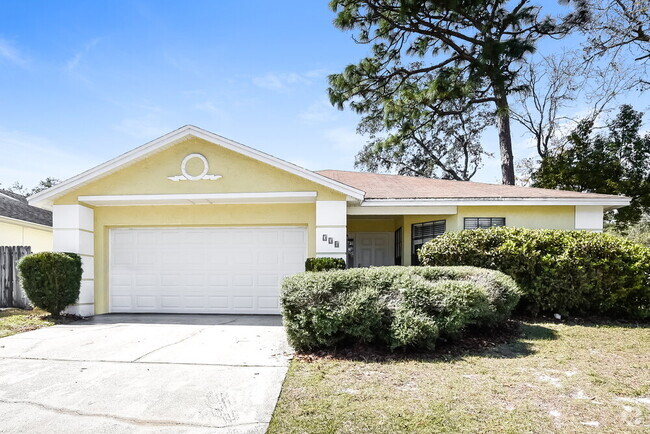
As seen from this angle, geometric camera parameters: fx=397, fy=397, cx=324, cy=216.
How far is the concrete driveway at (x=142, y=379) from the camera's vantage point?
3695 mm

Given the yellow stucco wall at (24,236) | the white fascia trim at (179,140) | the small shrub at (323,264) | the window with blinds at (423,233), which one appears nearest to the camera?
the small shrub at (323,264)

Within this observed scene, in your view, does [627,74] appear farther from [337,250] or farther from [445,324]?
[445,324]

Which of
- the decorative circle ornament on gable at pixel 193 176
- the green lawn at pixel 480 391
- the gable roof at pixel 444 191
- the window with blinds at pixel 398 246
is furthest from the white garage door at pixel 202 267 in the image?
the green lawn at pixel 480 391

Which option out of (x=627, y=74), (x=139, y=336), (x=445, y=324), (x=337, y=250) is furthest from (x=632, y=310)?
(x=627, y=74)

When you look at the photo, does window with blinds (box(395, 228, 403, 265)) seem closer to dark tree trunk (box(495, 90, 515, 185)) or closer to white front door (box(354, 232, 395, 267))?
white front door (box(354, 232, 395, 267))

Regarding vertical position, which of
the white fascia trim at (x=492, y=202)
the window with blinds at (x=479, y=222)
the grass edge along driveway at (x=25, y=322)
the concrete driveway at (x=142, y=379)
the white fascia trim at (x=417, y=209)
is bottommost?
the grass edge along driveway at (x=25, y=322)

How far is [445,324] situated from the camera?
582cm

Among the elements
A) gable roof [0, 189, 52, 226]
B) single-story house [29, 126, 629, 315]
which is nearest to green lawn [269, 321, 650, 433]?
single-story house [29, 126, 629, 315]

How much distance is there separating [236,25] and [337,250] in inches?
279

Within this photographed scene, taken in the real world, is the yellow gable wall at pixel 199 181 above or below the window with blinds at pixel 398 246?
above

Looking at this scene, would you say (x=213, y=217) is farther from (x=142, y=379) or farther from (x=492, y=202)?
(x=492, y=202)

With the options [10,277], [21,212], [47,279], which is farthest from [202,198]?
[21,212]

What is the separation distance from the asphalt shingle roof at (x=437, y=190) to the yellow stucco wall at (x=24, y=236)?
42.7 ft

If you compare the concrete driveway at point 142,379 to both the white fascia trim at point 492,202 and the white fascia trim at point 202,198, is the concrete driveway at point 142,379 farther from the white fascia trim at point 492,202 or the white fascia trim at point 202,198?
the white fascia trim at point 492,202
